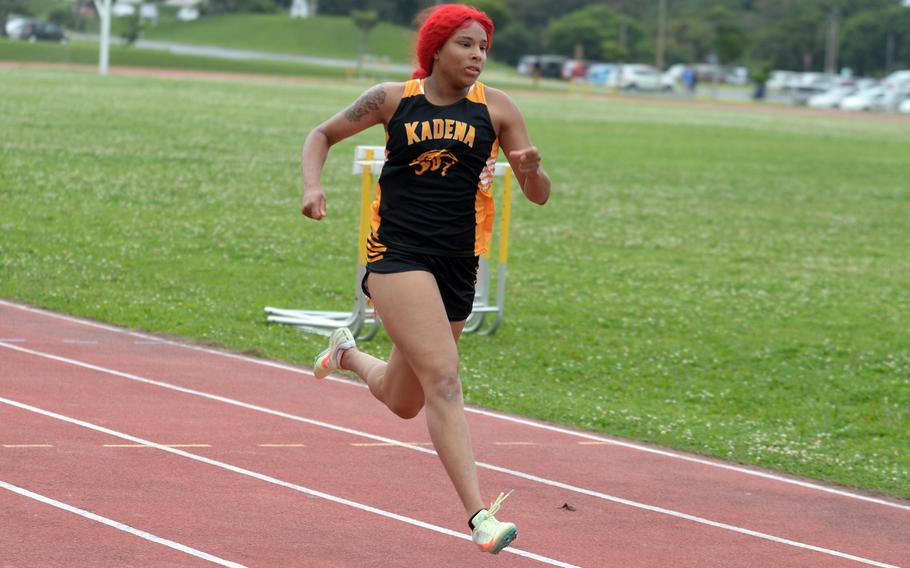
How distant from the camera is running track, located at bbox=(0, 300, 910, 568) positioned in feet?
18.3

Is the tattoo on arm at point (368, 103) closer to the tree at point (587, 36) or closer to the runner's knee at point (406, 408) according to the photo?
the runner's knee at point (406, 408)

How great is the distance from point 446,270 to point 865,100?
77091mm

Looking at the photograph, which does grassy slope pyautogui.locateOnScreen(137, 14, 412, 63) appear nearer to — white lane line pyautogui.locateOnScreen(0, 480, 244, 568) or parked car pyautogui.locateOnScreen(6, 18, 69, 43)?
parked car pyautogui.locateOnScreen(6, 18, 69, 43)

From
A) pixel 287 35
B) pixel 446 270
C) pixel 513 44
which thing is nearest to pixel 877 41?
pixel 513 44

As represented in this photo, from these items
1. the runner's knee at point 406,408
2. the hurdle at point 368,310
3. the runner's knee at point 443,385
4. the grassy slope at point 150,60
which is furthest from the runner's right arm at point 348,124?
the grassy slope at point 150,60

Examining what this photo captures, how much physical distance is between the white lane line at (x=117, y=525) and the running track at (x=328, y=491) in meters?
0.01

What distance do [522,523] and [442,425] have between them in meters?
1.02

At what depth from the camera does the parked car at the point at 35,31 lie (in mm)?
66312

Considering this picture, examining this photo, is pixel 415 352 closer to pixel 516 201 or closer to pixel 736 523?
pixel 736 523

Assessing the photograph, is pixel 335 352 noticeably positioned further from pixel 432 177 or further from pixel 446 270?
pixel 432 177

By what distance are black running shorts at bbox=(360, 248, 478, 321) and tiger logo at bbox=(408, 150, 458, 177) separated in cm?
34

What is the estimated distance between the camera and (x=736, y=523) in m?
6.54

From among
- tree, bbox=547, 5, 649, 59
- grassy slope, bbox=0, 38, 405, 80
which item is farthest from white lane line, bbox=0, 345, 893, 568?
tree, bbox=547, 5, 649, 59

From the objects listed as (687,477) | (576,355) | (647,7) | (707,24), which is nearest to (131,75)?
(576,355)
